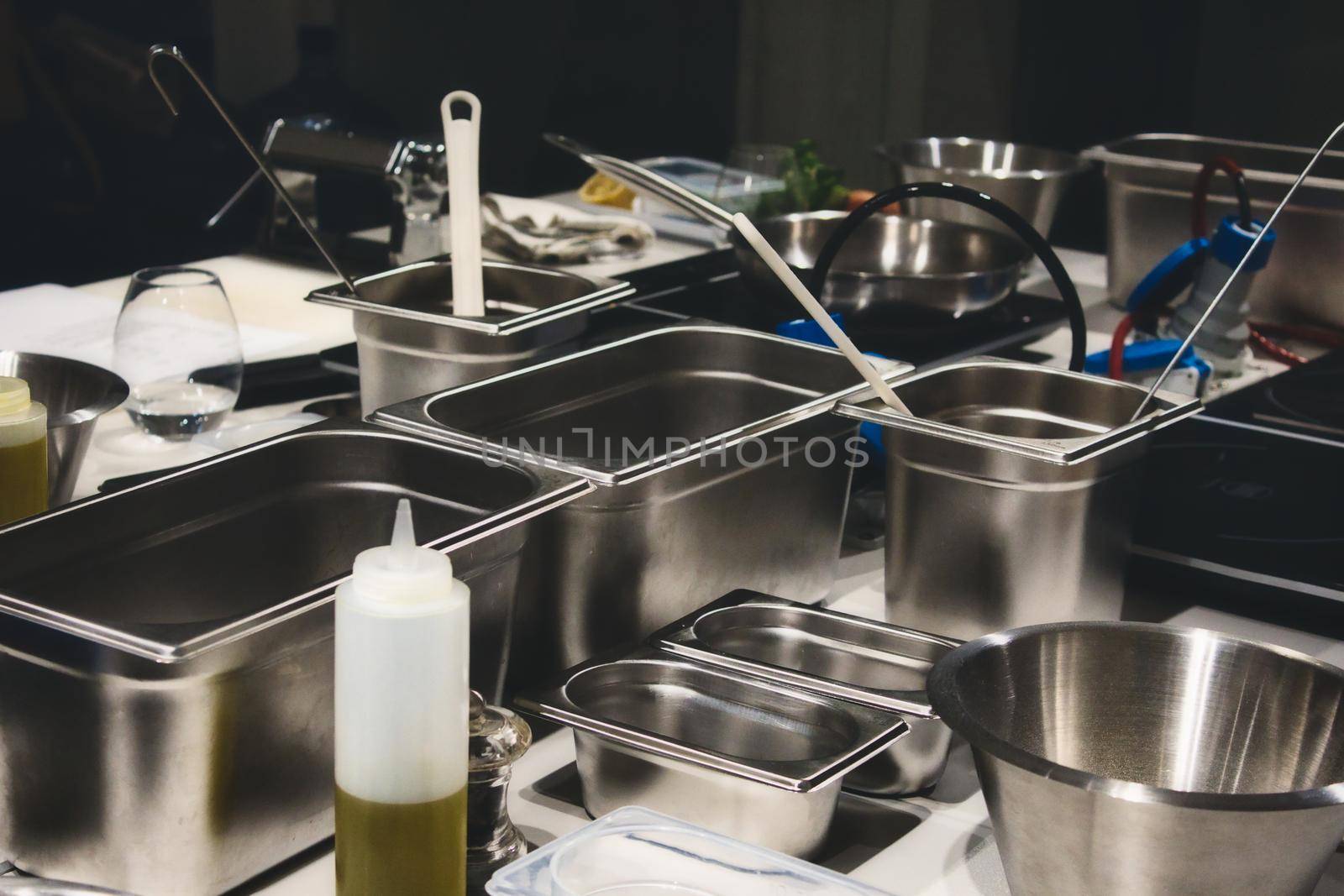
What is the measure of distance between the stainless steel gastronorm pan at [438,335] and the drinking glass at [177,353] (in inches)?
5.7

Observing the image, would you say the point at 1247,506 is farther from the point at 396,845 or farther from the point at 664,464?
the point at 396,845

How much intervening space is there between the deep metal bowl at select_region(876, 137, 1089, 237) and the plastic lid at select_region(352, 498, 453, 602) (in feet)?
4.65

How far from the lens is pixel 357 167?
191 cm

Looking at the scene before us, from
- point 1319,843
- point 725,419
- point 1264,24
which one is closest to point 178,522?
point 725,419

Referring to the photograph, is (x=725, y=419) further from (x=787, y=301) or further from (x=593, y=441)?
(x=787, y=301)

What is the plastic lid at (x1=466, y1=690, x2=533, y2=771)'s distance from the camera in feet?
2.58

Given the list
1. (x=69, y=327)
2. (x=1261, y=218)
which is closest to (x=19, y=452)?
(x=69, y=327)

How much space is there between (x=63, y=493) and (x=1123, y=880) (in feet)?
2.56

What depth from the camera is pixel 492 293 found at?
1495 mm

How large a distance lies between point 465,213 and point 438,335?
0.13 m

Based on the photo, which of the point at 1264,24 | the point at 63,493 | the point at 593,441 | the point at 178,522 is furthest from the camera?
the point at 1264,24

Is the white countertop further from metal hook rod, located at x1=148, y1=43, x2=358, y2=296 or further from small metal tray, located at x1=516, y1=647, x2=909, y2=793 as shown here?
metal hook rod, located at x1=148, y1=43, x2=358, y2=296

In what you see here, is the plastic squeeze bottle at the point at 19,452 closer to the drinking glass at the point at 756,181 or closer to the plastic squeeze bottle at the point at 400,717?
the plastic squeeze bottle at the point at 400,717

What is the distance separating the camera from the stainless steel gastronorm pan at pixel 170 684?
0.72 meters
